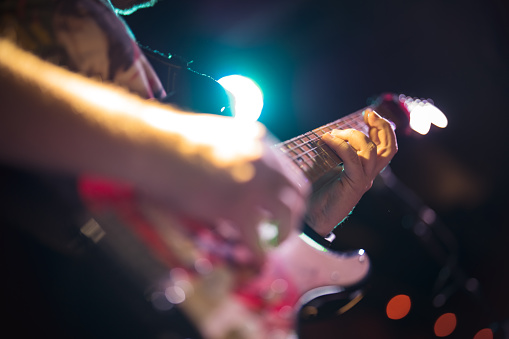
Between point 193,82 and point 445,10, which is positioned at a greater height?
point 445,10

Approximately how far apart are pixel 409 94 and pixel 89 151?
10.8 ft

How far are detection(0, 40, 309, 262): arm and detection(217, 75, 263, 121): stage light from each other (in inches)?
79.3

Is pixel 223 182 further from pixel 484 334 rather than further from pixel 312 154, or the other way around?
pixel 484 334

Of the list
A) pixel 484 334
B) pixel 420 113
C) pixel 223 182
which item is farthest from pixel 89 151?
pixel 484 334

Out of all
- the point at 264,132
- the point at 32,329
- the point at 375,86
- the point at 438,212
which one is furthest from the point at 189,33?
the point at 438,212

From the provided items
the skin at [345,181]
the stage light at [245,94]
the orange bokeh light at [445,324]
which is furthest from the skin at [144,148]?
the orange bokeh light at [445,324]

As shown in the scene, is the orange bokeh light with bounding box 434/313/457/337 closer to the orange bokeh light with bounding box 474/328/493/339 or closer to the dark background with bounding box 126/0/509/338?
the dark background with bounding box 126/0/509/338

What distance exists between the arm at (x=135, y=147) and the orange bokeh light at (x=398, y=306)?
2.89 m

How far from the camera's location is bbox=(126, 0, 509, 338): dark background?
2723mm

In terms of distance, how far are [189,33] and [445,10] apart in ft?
8.63

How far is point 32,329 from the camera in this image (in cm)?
63

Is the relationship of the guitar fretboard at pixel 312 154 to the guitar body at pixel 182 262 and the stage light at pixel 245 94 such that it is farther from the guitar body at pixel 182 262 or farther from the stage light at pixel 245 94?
the stage light at pixel 245 94

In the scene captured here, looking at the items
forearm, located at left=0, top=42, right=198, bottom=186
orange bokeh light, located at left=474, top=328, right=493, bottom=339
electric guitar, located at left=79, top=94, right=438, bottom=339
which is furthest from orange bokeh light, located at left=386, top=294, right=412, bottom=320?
forearm, located at left=0, top=42, right=198, bottom=186

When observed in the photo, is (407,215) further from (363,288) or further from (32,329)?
(32,329)
